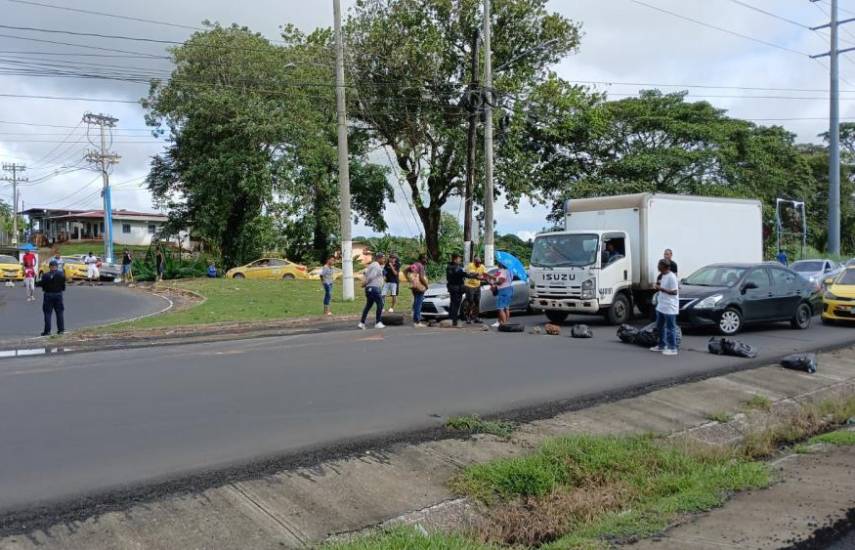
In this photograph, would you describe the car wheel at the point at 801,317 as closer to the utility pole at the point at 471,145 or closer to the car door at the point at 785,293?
the car door at the point at 785,293

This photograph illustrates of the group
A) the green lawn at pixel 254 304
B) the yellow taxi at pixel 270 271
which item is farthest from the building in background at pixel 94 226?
the green lawn at pixel 254 304

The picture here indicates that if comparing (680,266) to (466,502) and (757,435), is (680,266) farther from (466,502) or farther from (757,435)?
(466,502)

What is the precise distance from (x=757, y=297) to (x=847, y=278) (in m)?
3.56

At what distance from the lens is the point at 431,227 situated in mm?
37938

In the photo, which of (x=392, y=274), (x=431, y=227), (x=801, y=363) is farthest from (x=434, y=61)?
(x=801, y=363)

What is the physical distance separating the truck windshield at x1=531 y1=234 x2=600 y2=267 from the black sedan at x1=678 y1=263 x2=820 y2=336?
6.82ft

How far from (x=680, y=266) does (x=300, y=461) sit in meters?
13.2

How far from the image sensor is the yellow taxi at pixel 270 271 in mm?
32797

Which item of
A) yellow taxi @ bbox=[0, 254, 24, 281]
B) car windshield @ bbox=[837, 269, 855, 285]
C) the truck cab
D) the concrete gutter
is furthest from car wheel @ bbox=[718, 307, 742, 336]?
yellow taxi @ bbox=[0, 254, 24, 281]

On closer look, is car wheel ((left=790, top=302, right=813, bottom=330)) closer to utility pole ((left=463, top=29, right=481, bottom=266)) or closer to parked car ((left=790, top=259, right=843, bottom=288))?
utility pole ((left=463, top=29, right=481, bottom=266))

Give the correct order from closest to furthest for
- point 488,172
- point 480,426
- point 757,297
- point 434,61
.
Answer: point 480,426 < point 757,297 < point 488,172 < point 434,61

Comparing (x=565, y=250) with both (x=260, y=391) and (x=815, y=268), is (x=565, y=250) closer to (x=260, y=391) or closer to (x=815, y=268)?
(x=260, y=391)

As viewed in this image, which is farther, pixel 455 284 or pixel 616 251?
pixel 455 284

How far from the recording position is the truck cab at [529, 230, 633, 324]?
14.9 m
